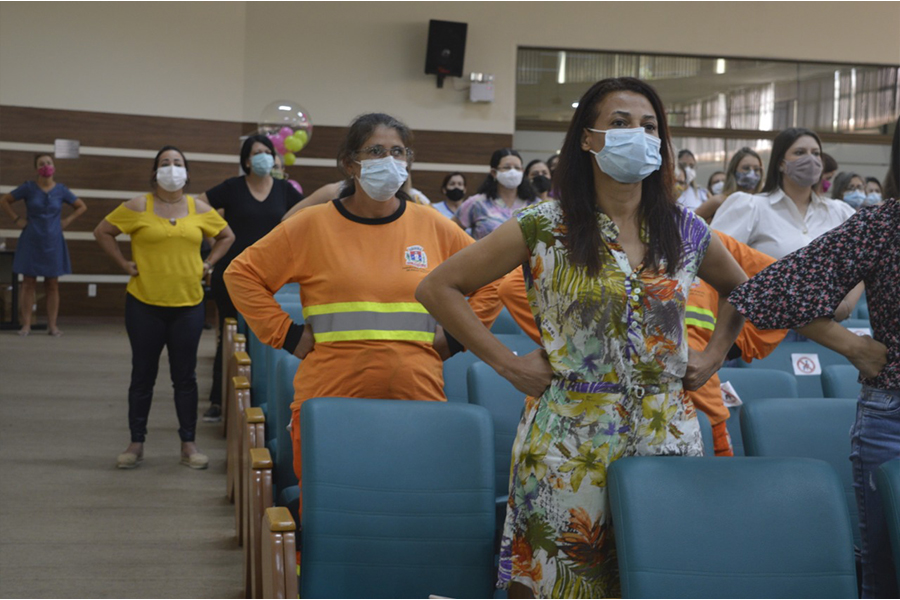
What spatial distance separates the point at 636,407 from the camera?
5.84 feet

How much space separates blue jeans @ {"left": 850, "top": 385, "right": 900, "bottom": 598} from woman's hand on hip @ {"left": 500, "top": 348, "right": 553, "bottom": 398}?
2.24 feet

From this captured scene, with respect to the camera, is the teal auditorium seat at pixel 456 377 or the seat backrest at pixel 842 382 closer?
the seat backrest at pixel 842 382

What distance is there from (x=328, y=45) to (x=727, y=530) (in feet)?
30.0

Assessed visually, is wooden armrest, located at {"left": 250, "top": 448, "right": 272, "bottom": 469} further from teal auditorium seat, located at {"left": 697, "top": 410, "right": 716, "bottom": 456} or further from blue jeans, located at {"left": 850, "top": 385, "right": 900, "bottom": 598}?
blue jeans, located at {"left": 850, "top": 385, "right": 900, "bottom": 598}

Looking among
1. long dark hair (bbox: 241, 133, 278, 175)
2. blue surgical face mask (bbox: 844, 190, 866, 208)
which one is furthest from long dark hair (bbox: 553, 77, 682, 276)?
blue surgical face mask (bbox: 844, 190, 866, 208)

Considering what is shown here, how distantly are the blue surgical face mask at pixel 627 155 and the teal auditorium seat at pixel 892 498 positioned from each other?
0.70 metres

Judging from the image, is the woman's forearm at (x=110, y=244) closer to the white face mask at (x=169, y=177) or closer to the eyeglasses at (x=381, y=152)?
the white face mask at (x=169, y=177)

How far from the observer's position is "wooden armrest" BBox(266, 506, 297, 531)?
83.0 inches

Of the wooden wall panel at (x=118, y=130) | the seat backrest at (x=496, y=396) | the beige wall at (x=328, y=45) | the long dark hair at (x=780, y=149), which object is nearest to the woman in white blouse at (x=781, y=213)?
the long dark hair at (x=780, y=149)

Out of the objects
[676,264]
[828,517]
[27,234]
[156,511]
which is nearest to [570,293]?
[676,264]

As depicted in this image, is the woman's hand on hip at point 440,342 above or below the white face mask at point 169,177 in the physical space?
below

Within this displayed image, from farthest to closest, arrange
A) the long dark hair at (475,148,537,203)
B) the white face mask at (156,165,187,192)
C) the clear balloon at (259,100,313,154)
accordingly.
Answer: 1. the clear balloon at (259,100,313,154)
2. the long dark hair at (475,148,537,203)
3. the white face mask at (156,165,187,192)

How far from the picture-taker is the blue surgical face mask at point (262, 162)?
5.30 meters

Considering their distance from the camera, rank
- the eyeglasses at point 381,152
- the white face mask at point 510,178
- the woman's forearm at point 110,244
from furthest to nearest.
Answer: the white face mask at point 510,178 → the woman's forearm at point 110,244 → the eyeglasses at point 381,152
